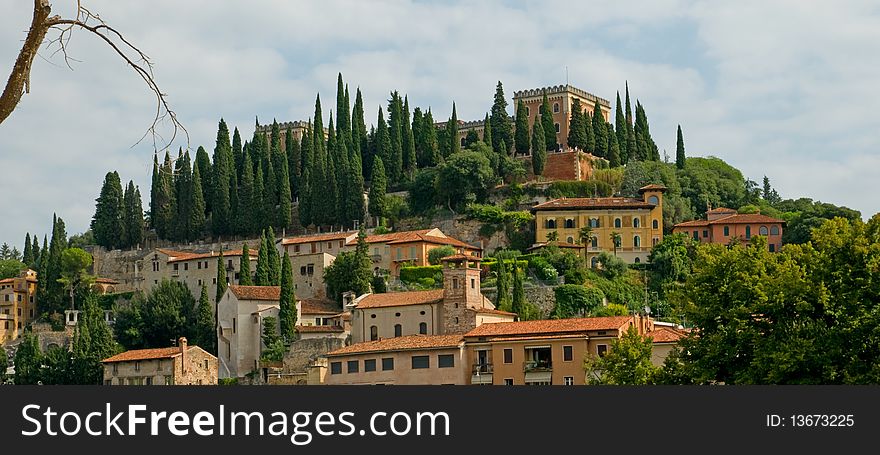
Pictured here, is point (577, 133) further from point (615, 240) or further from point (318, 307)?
point (318, 307)

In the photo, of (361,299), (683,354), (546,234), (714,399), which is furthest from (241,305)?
(714,399)

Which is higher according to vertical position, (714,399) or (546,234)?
(546,234)

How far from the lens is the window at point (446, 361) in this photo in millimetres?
57188

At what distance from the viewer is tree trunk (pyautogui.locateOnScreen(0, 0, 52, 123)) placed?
30.0 feet

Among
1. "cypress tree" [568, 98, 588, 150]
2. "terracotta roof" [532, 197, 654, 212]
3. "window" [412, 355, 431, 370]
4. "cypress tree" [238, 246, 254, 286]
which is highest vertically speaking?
"cypress tree" [568, 98, 588, 150]

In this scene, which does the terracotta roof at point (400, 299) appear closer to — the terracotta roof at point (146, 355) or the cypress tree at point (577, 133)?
the terracotta roof at point (146, 355)

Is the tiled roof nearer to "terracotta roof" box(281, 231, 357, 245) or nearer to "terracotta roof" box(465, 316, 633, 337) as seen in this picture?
"terracotta roof" box(281, 231, 357, 245)

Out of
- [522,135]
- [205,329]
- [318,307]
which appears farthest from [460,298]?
[522,135]

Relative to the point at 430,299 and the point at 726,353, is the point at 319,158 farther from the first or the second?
the point at 726,353

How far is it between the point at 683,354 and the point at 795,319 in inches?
117

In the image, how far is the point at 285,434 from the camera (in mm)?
11281

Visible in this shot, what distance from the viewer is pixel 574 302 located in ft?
236

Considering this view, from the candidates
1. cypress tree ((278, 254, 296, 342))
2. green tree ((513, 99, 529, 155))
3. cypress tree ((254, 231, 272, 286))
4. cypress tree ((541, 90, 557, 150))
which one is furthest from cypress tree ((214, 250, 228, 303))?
cypress tree ((541, 90, 557, 150))

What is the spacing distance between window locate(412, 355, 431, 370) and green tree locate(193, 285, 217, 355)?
61.1ft
